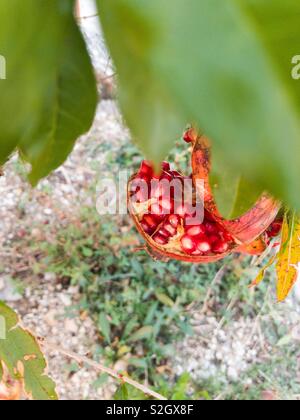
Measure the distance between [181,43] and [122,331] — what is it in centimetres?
128

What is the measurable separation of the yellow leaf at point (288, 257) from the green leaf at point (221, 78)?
49 centimetres

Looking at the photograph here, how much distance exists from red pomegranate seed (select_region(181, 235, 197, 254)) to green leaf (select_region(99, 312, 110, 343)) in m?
0.65

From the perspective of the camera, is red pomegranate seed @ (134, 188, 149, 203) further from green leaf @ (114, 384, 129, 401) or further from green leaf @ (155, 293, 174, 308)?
green leaf @ (155, 293, 174, 308)

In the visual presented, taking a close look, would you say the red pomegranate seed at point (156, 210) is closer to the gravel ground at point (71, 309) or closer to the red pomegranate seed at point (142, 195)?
the red pomegranate seed at point (142, 195)

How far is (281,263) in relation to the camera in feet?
2.45

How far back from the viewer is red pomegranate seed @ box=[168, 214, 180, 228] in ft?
2.61

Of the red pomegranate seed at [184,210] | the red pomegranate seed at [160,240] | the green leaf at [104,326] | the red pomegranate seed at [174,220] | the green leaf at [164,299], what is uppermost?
the red pomegranate seed at [184,210]

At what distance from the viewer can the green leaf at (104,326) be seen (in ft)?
4.57

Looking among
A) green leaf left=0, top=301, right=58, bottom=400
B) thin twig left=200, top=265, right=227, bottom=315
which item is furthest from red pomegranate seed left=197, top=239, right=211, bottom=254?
thin twig left=200, top=265, right=227, bottom=315

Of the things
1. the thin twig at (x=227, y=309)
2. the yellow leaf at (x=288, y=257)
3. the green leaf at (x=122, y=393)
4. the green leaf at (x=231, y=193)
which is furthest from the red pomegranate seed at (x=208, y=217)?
the thin twig at (x=227, y=309)

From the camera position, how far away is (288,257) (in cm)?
73

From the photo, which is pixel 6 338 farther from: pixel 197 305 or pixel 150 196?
pixel 197 305
